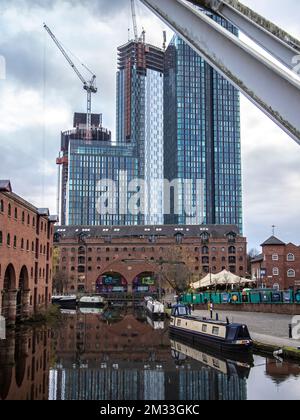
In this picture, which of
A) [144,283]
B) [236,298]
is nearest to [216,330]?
[236,298]

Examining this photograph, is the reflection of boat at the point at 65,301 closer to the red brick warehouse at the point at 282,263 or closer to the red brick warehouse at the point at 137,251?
the red brick warehouse at the point at 137,251

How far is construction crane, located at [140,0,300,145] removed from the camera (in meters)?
6.58

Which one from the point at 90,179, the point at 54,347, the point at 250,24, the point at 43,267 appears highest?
the point at 90,179

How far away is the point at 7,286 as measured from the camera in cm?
3772

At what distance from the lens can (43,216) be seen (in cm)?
4866

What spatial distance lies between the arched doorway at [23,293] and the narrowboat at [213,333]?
13.6 meters

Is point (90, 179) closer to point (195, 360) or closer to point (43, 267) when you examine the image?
point (43, 267)

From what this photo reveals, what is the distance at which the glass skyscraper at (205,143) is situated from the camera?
533ft

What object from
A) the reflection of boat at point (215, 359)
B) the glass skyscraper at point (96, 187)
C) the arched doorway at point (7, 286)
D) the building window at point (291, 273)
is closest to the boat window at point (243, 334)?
the reflection of boat at point (215, 359)

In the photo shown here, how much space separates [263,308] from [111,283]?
64.4 m

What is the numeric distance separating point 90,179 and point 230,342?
145m

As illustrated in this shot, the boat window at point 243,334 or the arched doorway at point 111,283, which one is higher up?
the arched doorway at point 111,283

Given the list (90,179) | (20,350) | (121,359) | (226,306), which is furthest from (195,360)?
(90,179)

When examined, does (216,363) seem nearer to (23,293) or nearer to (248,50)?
(248,50)
